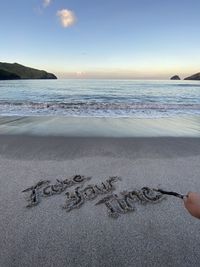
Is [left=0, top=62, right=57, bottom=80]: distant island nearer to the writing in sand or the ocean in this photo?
the ocean

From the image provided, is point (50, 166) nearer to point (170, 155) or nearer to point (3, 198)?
point (3, 198)

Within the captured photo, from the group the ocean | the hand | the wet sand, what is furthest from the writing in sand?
the ocean

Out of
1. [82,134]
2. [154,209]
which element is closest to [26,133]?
[82,134]

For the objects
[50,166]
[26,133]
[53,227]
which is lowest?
[26,133]

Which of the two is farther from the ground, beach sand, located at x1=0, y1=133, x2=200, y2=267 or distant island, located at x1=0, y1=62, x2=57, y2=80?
beach sand, located at x1=0, y1=133, x2=200, y2=267

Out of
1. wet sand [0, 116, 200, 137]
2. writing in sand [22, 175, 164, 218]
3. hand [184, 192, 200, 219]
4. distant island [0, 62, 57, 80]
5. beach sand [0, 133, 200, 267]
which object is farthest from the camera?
distant island [0, 62, 57, 80]

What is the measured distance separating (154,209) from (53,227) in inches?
43.4

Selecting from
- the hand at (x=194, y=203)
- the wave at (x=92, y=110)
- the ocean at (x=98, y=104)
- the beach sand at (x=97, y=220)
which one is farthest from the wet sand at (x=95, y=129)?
the hand at (x=194, y=203)

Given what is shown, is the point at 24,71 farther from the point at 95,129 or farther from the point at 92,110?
the point at 95,129

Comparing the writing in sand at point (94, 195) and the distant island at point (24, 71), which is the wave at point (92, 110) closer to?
the writing in sand at point (94, 195)

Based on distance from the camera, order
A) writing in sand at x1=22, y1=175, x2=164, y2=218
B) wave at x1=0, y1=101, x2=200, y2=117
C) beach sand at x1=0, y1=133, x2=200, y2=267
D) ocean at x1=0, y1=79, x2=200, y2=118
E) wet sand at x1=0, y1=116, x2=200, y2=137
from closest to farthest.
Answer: beach sand at x1=0, y1=133, x2=200, y2=267, writing in sand at x1=22, y1=175, x2=164, y2=218, wet sand at x1=0, y1=116, x2=200, y2=137, wave at x1=0, y1=101, x2=200, y2=117, ocean at x1=0, y1=79, x2=200, y2=118

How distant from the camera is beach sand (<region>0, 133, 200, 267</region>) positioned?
242 cm

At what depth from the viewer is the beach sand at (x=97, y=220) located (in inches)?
95.2

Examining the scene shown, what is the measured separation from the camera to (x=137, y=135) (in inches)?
273
